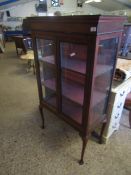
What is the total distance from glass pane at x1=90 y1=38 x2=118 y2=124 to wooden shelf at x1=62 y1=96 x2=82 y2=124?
0.18 meters

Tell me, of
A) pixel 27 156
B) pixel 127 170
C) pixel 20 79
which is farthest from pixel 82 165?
pixel 20 79

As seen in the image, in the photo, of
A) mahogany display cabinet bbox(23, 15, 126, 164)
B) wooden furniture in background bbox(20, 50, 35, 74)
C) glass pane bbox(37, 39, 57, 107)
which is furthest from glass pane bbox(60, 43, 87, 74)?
wooden furniture in background bbox(20, 50, 35, 74)

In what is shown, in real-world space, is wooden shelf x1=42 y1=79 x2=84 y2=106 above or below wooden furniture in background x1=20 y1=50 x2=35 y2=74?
above

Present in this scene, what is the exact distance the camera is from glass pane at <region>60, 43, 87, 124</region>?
44.3 inches

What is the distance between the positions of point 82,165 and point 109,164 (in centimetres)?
28

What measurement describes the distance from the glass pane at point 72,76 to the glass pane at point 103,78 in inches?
4.9

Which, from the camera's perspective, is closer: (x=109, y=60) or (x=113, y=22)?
(x=113, y=22)

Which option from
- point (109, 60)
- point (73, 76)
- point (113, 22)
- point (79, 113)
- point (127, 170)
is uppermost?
point (113, 22)

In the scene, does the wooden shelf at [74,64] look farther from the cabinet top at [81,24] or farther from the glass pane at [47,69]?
the cabinet top at [81,24]

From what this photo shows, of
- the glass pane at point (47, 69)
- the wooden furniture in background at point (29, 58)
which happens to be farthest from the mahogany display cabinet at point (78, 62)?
the wooden furniture in background at point (29, 58)

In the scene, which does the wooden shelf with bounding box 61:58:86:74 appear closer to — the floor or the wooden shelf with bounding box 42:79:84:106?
the wooden shelf with bounding box 42:79:84:106

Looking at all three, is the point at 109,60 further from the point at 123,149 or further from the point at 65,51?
the point at 123,149

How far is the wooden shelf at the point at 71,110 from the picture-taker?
1356mm

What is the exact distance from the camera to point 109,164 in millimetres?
1377
